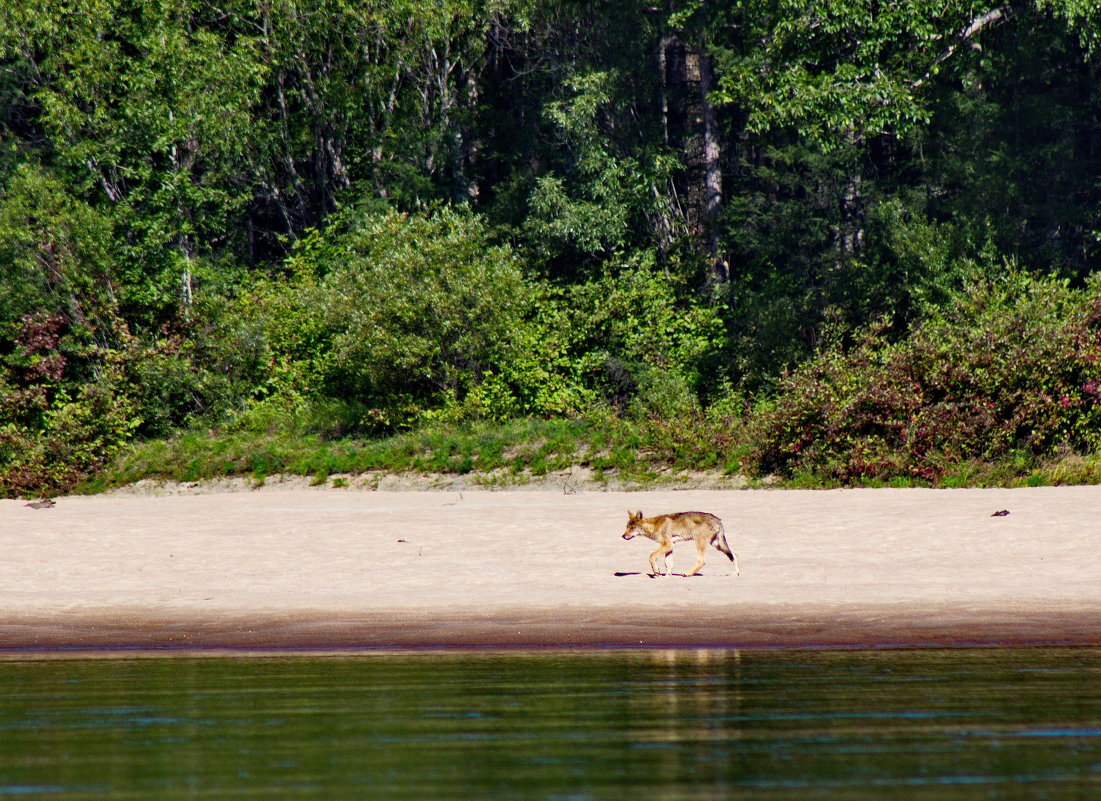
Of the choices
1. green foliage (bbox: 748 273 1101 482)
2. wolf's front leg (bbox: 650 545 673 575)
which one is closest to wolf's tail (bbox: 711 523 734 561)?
wolf's front leg (bbox: 650 545 673 575)

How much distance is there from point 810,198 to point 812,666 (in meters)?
27.3

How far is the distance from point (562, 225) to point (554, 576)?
21.5 meters

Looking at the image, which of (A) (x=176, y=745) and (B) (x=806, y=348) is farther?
(B) (x=806, y=348)

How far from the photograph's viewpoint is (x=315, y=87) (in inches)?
1590

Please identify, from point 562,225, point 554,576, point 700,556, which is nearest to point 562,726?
point 700,556

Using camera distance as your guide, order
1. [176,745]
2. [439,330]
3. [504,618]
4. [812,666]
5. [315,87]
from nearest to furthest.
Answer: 1. [176,745]
2. [812,666]
3. [504,618]
4. [439,330]
5. [315,87]

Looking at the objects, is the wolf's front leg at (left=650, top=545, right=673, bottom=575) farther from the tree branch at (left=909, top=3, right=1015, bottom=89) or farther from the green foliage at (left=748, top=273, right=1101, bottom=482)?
the tree branch at (left=909, top=3, right=1015, bottom=89)

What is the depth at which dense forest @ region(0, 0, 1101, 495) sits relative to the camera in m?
26.1

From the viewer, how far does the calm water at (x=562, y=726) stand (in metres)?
6.46

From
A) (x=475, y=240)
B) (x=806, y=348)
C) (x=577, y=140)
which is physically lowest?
(x=806, y=348)

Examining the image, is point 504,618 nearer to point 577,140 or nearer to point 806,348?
point 806,348

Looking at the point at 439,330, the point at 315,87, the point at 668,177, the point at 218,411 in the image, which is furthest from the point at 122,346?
the point at 668,177

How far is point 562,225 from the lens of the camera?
3512 cm

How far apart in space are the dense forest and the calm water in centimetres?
1335
